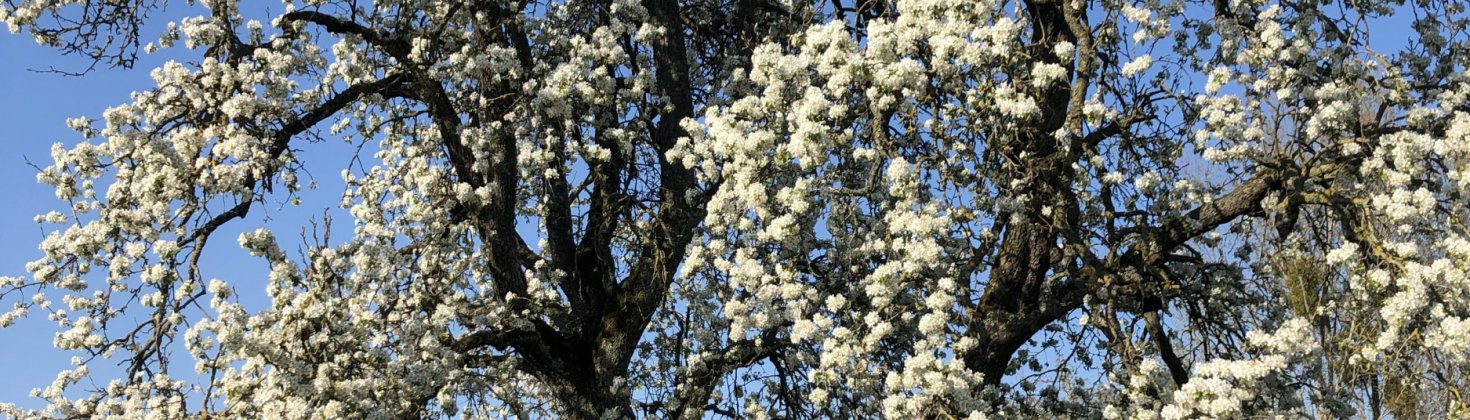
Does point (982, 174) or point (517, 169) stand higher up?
point (517, 169)

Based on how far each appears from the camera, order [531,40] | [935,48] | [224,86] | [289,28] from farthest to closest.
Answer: [531,40] → [289,28] → [224,86] → [935,48]

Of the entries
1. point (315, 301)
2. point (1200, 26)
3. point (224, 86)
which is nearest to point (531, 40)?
point (224, 86)

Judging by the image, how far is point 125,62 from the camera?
945cm

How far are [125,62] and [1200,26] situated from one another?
7789 mm

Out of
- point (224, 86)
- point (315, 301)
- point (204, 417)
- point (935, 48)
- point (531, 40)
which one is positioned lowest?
point (204, 417)

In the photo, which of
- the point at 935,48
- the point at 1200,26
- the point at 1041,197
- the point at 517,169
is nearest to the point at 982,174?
the point at 1041,197

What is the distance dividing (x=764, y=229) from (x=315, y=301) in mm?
2716

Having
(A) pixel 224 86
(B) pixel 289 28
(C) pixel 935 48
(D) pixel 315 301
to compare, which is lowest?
(D) pixel 315 301

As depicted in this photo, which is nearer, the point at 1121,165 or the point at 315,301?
the point at 315,301

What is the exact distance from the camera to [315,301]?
7.53 m

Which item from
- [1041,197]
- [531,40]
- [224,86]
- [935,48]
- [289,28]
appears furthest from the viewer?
[531,40]

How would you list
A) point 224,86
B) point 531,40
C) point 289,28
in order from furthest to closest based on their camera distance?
point 531,40 < point 289,28 < point 224,86

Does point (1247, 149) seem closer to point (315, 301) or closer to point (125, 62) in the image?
point (315, 301)

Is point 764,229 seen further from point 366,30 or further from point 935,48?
point 366,30
